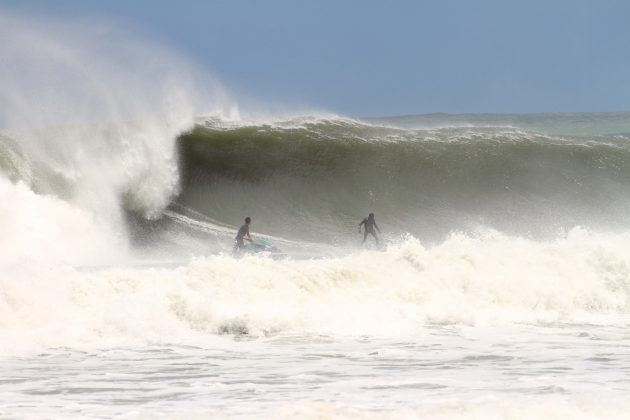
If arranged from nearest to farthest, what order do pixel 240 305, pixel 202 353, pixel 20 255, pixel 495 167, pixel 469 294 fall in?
pixel 202 353 → pixel 240 305 → pixel 469 294 → pixel 20 255 → pixel 495 167

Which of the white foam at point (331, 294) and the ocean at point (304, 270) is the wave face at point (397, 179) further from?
the white foam at point (331, 294)

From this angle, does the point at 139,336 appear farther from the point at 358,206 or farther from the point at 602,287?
the point at 358,206

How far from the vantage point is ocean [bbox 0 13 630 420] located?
717 centimetres

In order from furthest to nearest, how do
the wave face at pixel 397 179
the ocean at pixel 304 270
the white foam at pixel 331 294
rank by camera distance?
1. the wave face at pixel 397 179
2. the white foam at pixel 331 294
3. the ocean at pixel 304 270

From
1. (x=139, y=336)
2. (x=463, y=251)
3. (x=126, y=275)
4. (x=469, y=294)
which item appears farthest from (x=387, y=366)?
(x=463, y=251)

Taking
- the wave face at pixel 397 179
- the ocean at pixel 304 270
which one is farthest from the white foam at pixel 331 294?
the wave face at pixel 397 179

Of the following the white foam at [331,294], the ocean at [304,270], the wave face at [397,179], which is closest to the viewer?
the ocean at [304,270]

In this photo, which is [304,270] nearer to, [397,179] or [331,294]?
[331,294]

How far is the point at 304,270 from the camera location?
1296 cm

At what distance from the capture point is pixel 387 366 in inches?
328

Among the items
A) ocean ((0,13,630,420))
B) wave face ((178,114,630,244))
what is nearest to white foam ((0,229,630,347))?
ocean ((0,13,630,420))

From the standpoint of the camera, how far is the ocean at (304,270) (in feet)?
23.5

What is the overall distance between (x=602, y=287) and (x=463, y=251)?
7.33ft

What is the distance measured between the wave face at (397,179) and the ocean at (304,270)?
66 millimetres
